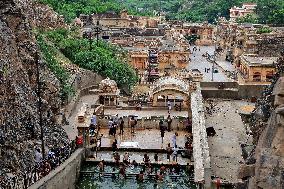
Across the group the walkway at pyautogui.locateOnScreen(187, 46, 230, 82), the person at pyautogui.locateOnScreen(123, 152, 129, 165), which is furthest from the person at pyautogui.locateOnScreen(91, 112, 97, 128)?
the walkway at pyautogui.locateOnScreen(187, 46, 230, 82)

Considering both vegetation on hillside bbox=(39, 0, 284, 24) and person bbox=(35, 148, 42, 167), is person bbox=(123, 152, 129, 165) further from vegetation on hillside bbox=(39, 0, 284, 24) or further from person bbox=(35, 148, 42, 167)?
vegetation on hillside bbox=(39, 0, 284, 24)

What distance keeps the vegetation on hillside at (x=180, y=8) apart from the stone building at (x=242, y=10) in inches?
54.7

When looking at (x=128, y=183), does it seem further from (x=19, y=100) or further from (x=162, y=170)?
(x=19, y=100)

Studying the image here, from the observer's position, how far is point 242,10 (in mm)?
111438

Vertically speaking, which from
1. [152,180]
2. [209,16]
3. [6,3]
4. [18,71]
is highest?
[209,16]

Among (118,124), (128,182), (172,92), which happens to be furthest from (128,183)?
(172,92)

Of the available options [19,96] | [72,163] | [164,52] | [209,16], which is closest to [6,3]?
[19,96]

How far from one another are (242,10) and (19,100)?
3575 inches

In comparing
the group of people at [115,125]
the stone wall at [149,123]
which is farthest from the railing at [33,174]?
the stone wall at [149,123]

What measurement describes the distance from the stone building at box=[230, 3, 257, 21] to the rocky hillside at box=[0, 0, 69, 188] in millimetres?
81308

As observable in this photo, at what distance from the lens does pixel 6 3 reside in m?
29.9

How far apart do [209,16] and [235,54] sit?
1792 inches

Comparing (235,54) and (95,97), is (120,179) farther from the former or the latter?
(235,54)

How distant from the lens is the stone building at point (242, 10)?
10994 cm
